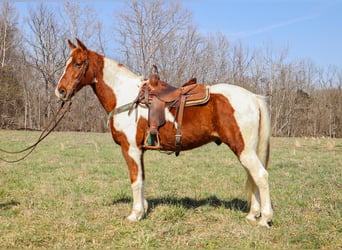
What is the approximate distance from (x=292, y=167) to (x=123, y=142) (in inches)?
289

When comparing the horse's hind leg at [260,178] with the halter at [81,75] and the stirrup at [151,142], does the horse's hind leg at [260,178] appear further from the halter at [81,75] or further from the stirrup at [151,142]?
the halter at [81,75]

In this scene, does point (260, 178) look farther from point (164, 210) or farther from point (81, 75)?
point (81, 75)

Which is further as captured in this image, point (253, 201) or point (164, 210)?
point (164, 210)

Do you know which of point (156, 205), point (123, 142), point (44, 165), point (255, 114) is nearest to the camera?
point (255, 114)

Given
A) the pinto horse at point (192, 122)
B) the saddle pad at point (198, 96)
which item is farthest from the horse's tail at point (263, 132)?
the saddle pad at point (198, 96)

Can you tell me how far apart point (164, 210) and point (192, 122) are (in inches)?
60.9

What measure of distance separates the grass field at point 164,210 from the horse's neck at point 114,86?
182 centimetres

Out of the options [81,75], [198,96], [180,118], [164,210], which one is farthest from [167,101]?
[164,210]

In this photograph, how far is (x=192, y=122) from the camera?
443 cm

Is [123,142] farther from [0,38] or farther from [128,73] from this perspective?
[0,38]

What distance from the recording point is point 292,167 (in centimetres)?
A: 1016

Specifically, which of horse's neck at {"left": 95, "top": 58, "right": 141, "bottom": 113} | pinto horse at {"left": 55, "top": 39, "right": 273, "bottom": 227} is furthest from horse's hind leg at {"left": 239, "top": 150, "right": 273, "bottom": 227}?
horse's neck at {"left": 95, "top": 58, "right": 141, "bottom": 113}

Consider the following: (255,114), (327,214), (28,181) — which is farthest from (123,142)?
(28,181)

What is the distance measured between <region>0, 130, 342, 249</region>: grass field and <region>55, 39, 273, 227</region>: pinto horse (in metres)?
0.41
